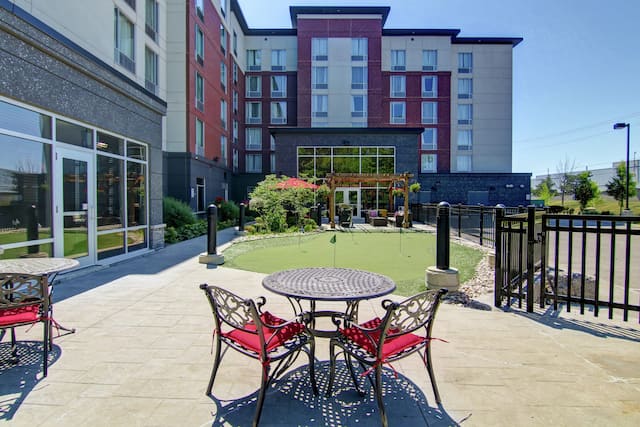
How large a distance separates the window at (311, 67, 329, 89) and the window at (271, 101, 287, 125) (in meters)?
3.92

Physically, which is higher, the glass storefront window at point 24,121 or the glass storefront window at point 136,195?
the glass storefront window at point 24,121

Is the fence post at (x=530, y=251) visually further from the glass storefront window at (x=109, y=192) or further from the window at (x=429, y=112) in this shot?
the window at (x=429, y=112)

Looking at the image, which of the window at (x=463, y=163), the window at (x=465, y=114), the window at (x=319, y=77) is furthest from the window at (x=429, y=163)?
the window at (x=319, y=77)

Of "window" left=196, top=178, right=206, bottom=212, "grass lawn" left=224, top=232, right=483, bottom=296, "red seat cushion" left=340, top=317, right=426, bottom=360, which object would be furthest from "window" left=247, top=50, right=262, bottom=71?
"red seat cushion" left=340, top=317, right=426, bottom=360

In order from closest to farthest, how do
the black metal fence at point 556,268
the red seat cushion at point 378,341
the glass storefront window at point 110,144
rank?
the red seat cushion at point 378,341, the black metal fence at point 556,268, the glass storefront window at point 110,144

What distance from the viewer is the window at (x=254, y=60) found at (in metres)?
34.9

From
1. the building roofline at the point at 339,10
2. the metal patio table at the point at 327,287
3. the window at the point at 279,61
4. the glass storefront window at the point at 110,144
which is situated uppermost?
the building roofline at the point at 339,10

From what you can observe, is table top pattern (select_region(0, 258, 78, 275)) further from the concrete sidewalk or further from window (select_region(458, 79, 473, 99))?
window (select_region(458, 79, 473, 99))

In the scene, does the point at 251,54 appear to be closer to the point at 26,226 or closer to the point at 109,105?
the point at 109,105

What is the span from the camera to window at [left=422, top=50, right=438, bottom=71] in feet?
116

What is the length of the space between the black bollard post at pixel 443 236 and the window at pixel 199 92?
19.5 m

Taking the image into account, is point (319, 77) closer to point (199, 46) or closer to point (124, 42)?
point (199, 46)

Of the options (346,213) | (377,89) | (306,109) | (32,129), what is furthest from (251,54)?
(32,129)

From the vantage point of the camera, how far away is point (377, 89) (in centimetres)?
3269
